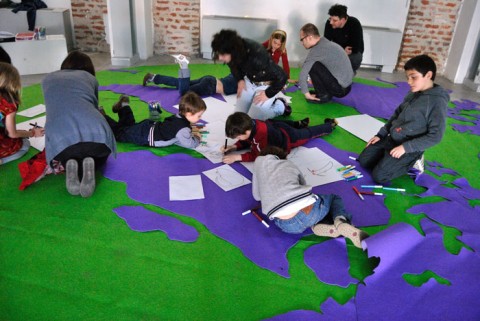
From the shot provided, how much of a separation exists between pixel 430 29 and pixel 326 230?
5216 mm

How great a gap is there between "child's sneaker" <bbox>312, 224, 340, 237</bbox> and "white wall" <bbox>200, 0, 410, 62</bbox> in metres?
4.60

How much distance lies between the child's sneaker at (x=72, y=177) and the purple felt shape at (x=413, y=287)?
1.95m

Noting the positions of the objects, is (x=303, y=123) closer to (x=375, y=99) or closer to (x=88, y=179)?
(x=375, y=99)

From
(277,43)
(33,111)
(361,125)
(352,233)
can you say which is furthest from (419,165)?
(33,111)

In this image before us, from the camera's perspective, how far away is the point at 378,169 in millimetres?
3145

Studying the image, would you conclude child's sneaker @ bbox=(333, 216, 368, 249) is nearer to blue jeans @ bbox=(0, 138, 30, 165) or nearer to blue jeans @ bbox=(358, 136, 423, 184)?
blue jeans @ bbox=(358, 136, 423, 184)

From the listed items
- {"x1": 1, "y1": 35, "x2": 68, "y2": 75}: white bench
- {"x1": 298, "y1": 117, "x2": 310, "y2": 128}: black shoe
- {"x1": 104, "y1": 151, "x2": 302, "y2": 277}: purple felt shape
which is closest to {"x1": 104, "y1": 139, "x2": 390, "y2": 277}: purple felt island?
{"x1": 104, "y1": 151, "x2": 302, "y2": 277}: purple felt shape

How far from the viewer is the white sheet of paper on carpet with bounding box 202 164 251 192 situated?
2.95 meters

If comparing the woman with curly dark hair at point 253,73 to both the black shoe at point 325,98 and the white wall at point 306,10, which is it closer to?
the black shoe at point 325,98

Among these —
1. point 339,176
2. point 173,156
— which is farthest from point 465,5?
point 173,156

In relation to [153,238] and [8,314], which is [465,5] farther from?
[8,314]

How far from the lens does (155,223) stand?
2.51 m

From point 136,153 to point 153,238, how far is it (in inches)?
43.9

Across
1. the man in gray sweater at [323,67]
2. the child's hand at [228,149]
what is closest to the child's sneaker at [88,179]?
Answer: the child's hand at [228,149]
